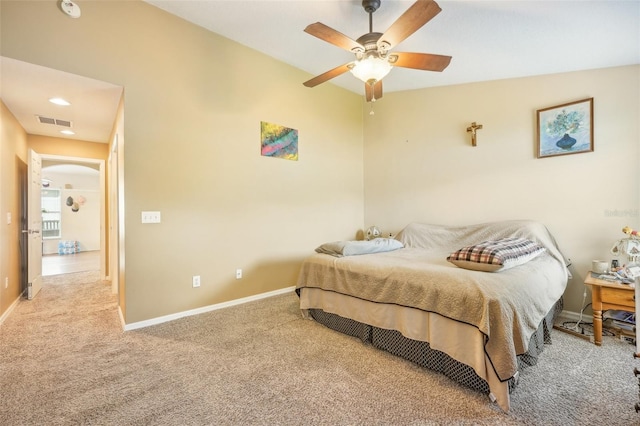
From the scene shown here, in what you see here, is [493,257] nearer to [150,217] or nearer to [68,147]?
[150,217]

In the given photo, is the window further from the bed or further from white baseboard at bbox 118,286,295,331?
the bed

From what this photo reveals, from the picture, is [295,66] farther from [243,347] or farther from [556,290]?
[556,290]

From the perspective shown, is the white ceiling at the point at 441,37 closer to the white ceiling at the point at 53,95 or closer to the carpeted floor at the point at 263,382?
the white ceiling at the point at 53,95

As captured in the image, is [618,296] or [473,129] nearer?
[618,296]

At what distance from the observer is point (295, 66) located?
12.6ft

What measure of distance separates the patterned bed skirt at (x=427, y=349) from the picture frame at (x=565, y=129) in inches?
65.2

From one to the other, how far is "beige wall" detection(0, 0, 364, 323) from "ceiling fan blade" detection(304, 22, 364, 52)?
1.51m

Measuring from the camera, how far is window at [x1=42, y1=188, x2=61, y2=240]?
8.44 meters

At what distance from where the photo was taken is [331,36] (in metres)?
2.17

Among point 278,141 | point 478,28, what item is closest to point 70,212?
point 278,141

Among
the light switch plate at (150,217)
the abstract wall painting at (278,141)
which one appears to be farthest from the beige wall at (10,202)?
the abstract wall painting at (278,141)

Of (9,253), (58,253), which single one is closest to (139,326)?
(9,253)

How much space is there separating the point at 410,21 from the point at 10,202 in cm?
467

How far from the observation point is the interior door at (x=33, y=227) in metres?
3.69
